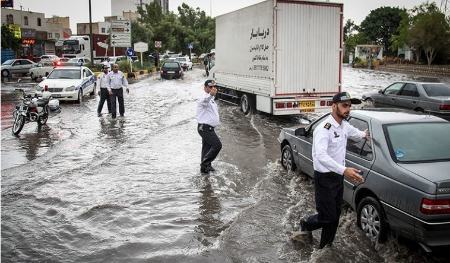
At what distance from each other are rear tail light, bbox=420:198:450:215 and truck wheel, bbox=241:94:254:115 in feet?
39.6

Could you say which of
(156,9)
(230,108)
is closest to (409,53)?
(156,9)

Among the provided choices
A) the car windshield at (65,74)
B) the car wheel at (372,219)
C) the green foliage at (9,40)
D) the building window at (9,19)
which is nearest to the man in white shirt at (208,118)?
the car wheel at (372,219)

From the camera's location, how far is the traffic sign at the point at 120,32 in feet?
122

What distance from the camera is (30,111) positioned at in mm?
13281

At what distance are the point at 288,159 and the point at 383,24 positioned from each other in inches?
3859

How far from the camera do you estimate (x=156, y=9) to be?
57438mm

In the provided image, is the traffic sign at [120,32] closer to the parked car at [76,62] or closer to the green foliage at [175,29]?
the parked car at [76,62]

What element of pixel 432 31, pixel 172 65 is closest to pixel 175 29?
pixel 172 65

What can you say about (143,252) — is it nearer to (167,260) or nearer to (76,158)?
(167,260)

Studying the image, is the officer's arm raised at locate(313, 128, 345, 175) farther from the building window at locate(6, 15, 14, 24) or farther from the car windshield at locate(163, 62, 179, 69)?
the building window at locate(6, 15, 14, 24)

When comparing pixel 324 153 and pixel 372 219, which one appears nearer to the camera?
pixel 324 153

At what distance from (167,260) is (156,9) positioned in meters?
55.2

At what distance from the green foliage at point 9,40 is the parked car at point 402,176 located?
42275mm

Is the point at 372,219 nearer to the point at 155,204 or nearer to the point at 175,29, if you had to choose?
the point at 155,204
